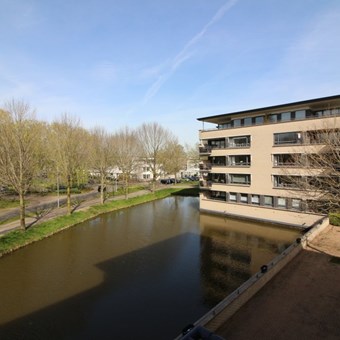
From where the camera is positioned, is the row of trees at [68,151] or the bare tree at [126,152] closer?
the row of trees at [68,151]

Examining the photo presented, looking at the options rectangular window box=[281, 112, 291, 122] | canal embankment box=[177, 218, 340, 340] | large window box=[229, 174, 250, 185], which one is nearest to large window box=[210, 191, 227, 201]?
large window box=[229, 174, 250, 185]

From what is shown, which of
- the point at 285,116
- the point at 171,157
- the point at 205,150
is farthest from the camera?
the point at 171,157

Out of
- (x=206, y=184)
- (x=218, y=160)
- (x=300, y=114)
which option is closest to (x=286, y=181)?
(x=300, y=114)

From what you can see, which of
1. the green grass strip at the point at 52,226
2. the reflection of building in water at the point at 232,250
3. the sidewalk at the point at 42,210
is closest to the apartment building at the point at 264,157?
the reflection of building in water at the point at 232,250

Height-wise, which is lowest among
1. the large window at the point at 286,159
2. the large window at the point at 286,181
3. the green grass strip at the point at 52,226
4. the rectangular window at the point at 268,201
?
the green grass strip at the point at 52,226

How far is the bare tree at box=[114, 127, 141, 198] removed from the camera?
46.2 m

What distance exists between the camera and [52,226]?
89.6ft

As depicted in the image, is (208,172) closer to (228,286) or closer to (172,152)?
(228,286)

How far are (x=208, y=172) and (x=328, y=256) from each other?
21.6m

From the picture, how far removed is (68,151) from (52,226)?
977 centimetres

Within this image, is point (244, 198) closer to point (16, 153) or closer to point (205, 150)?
point (205, 150)

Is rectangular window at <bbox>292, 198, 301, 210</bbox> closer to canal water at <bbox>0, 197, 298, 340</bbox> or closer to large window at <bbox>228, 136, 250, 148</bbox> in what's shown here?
canal water at <bbox>0, 197, 298, 340</bbox>

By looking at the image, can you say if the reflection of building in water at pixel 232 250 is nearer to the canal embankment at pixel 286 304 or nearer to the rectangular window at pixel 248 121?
the canal embankment at pixel 286 304

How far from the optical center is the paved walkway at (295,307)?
33.1 feet
